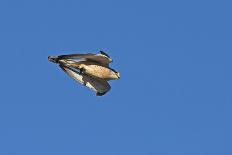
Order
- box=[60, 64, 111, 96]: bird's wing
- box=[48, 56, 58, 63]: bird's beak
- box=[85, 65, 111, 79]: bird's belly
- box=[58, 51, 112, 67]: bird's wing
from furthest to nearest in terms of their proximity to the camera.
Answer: box=[60, 64, 111, 96]: bird's wing → box=[85, 65, 111, 79]: bird's belly → box=[48, 56, 58, 63]: bird's beak → box=[58, 51, 112, 67]: bird's wing

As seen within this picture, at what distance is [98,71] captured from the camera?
180 feet

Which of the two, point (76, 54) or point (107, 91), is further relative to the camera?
point (107, 91)

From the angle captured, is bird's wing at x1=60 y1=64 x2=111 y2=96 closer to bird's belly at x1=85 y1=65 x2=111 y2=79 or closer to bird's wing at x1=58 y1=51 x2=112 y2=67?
bird's belly at x1=85 y1=65 x2=111 y2=79

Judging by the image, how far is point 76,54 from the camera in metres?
53.6

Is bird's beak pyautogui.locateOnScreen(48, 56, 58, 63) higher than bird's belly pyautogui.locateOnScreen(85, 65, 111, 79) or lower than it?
higher

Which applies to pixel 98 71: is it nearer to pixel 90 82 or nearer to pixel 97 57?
pixel 97 57

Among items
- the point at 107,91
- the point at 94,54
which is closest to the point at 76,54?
the point at 94,54

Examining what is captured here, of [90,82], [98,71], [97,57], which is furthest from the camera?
[90,82]

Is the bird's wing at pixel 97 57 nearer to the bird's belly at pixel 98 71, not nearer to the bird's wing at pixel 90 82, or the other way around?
→ the bird's belly at pixel 98 71

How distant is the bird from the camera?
5434cm

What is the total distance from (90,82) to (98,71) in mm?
2247

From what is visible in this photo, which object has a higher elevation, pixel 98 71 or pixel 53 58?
pixel 53 58

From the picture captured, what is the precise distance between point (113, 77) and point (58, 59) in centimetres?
389

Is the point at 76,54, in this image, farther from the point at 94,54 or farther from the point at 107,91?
the point at 107,91
